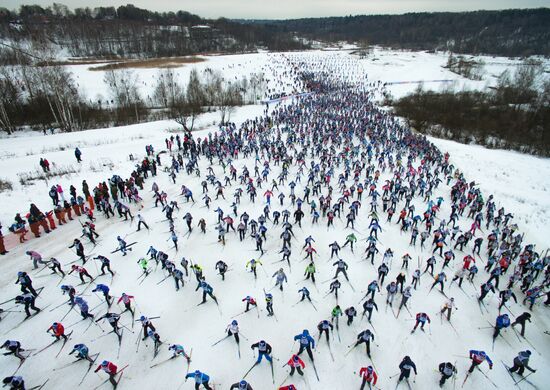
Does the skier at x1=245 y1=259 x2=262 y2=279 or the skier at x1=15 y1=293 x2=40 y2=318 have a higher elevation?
the skier at x1=15 y1=293 x2=40 y2=318

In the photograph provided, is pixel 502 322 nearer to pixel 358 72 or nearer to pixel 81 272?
Result: pixel 81 272

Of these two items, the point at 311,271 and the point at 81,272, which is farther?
the point at 311,271

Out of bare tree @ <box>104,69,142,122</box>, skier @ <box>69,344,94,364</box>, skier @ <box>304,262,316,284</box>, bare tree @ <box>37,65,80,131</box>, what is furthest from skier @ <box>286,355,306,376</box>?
bare tree @ <box>104,69,142,122</box>

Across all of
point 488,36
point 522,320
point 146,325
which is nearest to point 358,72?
point 522,320

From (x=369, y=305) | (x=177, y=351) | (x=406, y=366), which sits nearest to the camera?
(x=406, y=366)

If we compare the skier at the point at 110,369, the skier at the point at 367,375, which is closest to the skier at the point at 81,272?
the skier at the point at 110,369

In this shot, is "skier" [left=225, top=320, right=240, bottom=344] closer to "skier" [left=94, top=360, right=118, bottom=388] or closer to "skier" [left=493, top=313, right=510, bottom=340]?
"skier" [left=94, top=360, right=118, bottom=388]

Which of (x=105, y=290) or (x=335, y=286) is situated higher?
(x=105, y=290)

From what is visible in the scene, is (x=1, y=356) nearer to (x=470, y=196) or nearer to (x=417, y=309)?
(x=417, y=309)

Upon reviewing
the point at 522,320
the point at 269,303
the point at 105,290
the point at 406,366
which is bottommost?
the point at 522,320

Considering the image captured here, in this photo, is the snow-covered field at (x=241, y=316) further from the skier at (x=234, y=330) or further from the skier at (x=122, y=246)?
the skier at (x=234, y=330)

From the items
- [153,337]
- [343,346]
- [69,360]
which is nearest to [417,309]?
[343,346]
